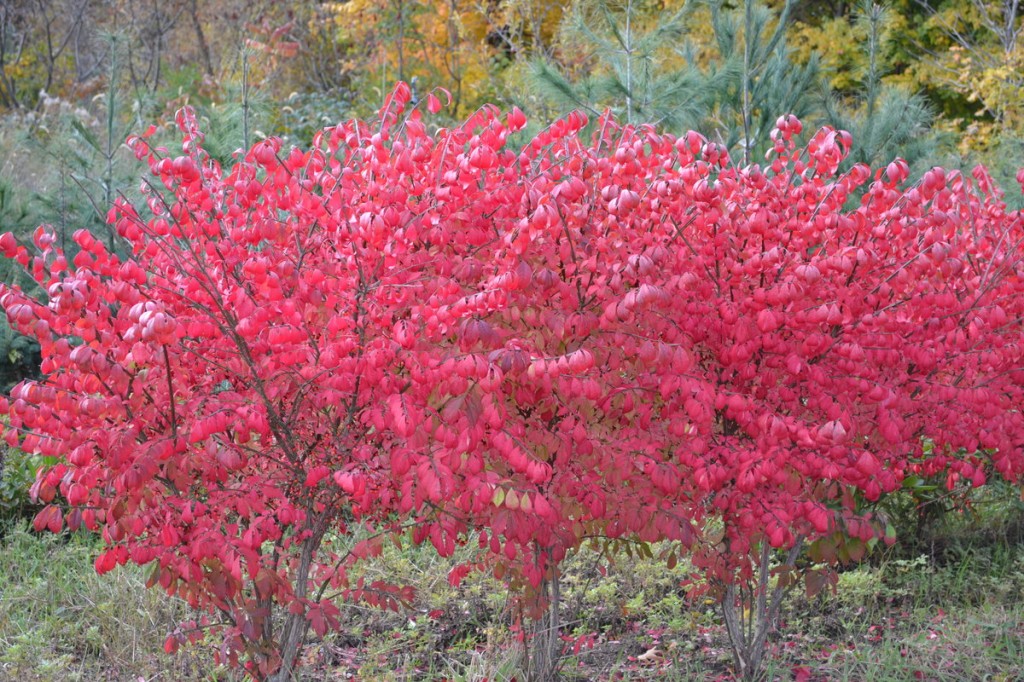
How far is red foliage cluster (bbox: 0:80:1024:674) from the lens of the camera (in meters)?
2.65

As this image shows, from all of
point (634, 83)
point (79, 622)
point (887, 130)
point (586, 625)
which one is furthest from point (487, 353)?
point (634, 83)

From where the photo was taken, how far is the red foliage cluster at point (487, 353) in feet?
8.69

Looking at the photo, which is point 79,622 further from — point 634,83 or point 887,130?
point 887,130

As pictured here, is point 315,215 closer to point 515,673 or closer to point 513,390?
point 513,390

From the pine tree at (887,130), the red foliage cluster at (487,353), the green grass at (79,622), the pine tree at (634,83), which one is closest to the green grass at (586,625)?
the green grass at (79,622)

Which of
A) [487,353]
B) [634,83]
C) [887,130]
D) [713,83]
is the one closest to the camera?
[487,353]

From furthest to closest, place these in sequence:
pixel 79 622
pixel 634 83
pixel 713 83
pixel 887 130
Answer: pixel 634 83
pixel 713 83
pixel 887 130
pixel 79 622

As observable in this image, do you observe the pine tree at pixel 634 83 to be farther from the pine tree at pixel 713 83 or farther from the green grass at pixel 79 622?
the green grass at pixel 79 622

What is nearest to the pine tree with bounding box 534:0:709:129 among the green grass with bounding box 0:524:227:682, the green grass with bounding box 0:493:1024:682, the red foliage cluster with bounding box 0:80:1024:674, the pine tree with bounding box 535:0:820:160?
the pine tree with bounding box 535:0:820:160

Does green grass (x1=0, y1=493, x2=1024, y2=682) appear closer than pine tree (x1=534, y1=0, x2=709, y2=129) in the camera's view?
Yes

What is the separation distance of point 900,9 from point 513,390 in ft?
44.8

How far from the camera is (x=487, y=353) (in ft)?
8.38

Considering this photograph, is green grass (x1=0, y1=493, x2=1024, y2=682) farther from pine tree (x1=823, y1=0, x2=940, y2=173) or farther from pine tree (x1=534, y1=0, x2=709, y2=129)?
pine tree (x1=534, y1=0, x2=709, y2=129)

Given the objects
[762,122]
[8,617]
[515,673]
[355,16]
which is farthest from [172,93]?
[515,673]
